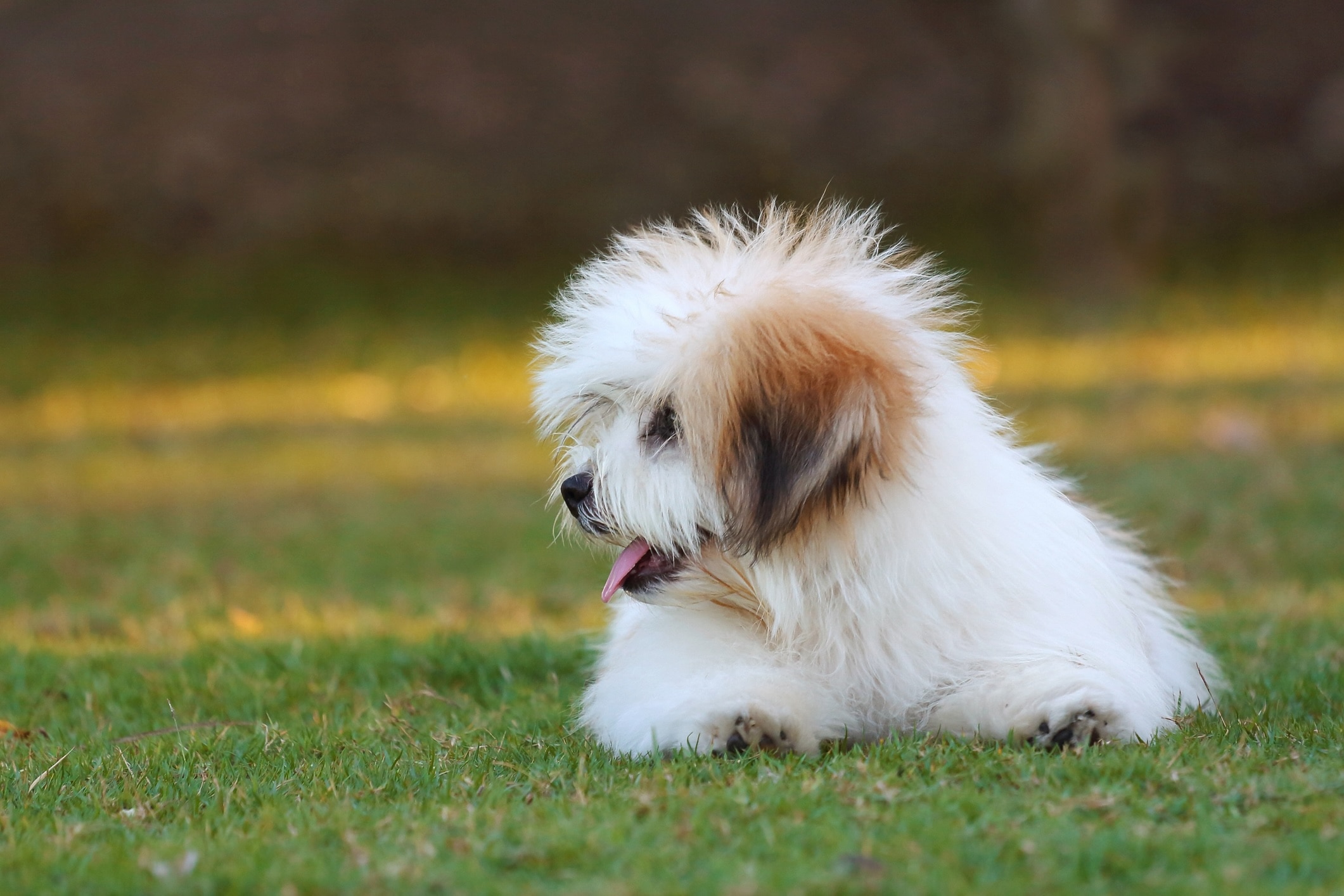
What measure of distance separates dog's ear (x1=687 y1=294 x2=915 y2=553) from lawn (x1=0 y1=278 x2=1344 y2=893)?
54 centimetres

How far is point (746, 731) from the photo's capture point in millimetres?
3346

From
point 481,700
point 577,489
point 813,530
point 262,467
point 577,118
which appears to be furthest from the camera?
point 577,118

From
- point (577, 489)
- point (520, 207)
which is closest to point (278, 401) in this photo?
point (520, 207)

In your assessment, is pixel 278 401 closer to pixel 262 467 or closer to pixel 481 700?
pixel 262 467

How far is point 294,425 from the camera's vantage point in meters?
11.6

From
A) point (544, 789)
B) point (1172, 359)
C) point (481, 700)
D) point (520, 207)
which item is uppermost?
point (1172, 359)

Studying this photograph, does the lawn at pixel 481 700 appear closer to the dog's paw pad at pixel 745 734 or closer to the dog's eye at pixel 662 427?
the dog's paw pad at pixel 745 734

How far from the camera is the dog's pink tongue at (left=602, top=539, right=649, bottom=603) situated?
142 inches

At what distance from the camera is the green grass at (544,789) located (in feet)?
8.17

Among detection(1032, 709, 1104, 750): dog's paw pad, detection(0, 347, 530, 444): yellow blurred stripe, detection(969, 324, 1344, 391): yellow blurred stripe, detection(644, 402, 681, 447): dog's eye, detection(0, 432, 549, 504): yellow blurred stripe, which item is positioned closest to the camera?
detection(1032, 709, 1104, 750): dog's paw pad

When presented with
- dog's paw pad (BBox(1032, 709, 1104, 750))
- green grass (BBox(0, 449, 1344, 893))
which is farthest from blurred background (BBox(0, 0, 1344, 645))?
dog's paw pad (BBox(1032, 709, 1104, 750))

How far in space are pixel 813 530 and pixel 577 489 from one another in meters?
0.56

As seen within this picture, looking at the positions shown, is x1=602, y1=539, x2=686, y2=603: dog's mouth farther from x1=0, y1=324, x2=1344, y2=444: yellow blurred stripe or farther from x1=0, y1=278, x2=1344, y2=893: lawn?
x1=0, y1=324, x2=1344, y2=444: yellow blurred stripe

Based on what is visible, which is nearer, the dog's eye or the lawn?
the lawn
